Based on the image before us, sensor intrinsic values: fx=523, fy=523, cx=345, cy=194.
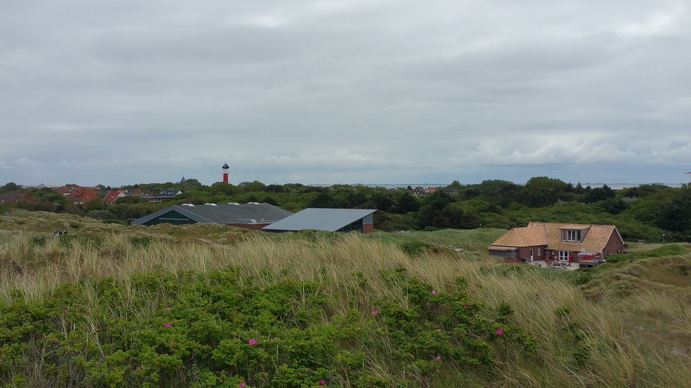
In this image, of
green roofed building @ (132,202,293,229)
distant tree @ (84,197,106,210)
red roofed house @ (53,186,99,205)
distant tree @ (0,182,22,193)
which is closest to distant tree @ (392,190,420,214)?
green roofed building @ (132,202,293,229)

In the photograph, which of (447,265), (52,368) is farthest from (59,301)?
(447,265)

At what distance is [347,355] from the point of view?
12.7ft

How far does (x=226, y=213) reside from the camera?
140ft

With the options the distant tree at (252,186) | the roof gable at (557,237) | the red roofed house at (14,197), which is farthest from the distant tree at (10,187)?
the roof gable at (557,237)

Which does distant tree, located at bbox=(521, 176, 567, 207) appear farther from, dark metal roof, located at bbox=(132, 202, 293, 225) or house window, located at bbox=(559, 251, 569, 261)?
dark metal roof, located at bbox=(132, 202, 293, 225)

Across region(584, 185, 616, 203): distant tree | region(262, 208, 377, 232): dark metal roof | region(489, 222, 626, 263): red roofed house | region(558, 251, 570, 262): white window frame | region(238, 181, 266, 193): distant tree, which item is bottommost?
region(558, 251, 570, 262): white window frame

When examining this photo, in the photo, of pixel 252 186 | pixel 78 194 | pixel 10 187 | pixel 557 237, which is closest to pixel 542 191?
pixel 557 237

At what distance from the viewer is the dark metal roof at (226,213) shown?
4003 centimetres

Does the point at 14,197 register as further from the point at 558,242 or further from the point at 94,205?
the point at 558,242

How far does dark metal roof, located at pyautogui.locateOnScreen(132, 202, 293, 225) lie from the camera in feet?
131

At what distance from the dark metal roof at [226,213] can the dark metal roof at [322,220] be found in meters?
5.18

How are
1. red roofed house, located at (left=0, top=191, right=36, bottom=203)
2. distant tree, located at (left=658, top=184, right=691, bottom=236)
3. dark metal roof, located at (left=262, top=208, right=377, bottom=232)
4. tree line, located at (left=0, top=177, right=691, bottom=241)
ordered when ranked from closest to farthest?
dark metal roof, located at (left=262, top=208, right=377, bottom=232), distant tree, located at (left=658, top=184, right=691, bottom=236), tree line, located at (left=0, top=177, right=691, bottom=241), red roofed house, located at (left=0, top=191, right=36, bottom=203)

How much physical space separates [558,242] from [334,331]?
33.6 meters

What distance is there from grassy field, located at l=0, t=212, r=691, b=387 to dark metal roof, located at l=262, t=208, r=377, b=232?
28.0 meters
